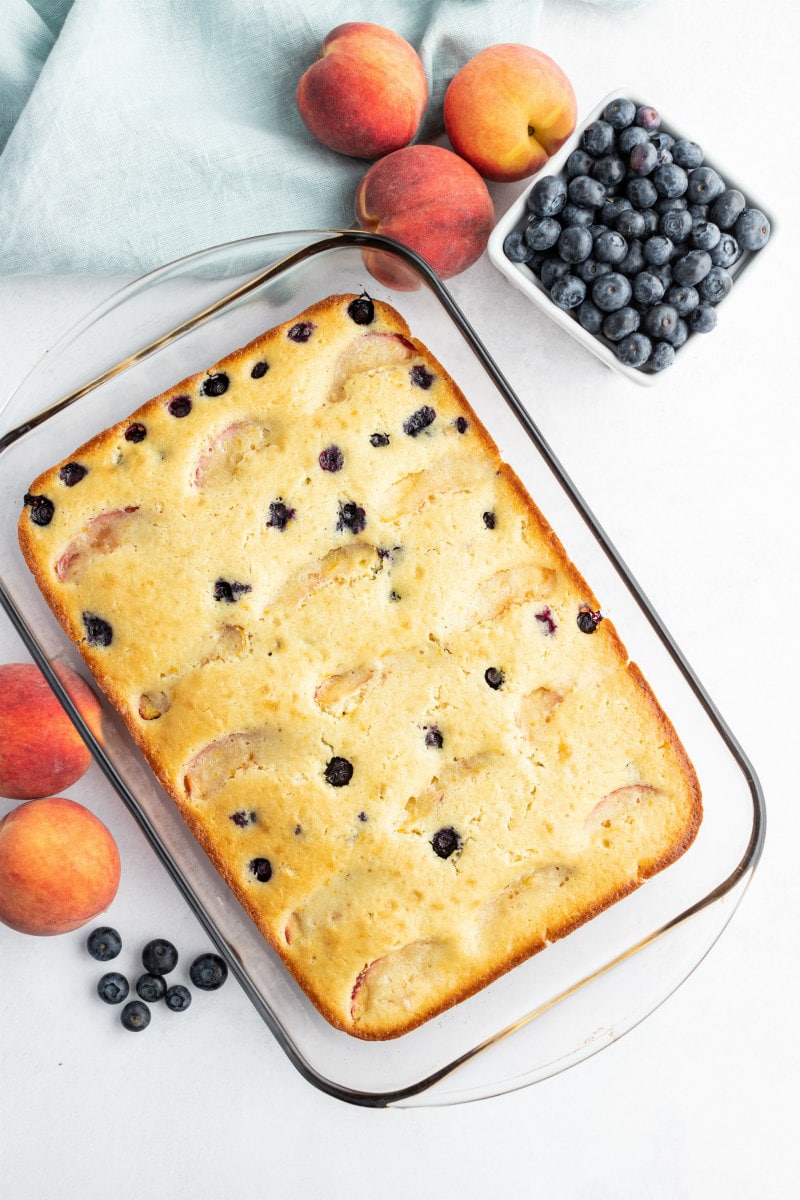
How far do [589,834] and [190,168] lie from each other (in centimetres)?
145

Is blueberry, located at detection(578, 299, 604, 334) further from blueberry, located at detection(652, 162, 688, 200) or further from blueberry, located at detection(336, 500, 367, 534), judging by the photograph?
blueberry, located at detection(336, 500, 367, 534)

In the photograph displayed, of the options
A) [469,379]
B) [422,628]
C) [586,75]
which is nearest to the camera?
[422,628]

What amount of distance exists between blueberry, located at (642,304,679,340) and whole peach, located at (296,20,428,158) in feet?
1.87

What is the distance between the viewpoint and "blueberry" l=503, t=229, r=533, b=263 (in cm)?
172

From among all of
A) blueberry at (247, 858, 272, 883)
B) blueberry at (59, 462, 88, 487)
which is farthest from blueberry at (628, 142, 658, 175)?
blueberry at (247, 858, 272, 883)

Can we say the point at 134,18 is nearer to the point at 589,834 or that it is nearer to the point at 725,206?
the point at 725,206

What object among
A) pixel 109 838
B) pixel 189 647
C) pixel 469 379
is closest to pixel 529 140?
pixel 469 379

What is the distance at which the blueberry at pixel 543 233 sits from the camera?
5.56 ft

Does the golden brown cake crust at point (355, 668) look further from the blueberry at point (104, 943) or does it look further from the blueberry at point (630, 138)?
the blueberry at point (630, 138)

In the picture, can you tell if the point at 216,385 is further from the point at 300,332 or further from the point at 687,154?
the point at 687,154

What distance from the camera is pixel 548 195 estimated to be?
169 cm

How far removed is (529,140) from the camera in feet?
5.80

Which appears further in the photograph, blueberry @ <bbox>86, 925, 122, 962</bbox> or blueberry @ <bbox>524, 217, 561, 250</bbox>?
blueberry @ <bbox>86, 925, 122, 962</bbox>

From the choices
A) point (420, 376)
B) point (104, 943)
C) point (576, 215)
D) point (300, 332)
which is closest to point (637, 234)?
point (576, 215)
